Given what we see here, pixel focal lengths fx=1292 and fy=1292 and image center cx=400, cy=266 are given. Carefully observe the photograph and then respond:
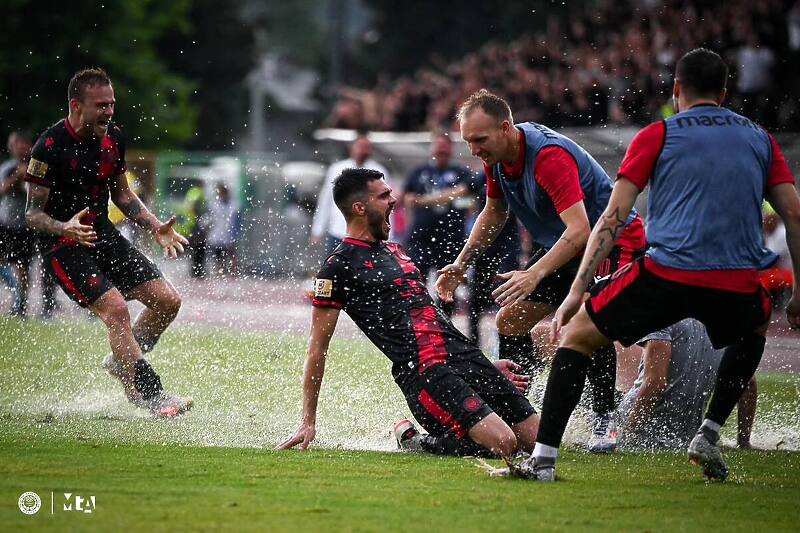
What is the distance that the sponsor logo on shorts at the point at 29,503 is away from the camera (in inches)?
201

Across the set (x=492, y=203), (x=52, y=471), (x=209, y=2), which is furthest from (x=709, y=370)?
(x=209, y=2)

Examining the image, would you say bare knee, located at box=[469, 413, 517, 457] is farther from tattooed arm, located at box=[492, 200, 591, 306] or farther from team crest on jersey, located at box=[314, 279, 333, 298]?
team crest on jersey, located at box=[314, 279, 333, 298]

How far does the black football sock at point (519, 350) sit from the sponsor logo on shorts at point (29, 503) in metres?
3.29

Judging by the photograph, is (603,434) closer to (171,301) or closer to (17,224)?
(171,301)

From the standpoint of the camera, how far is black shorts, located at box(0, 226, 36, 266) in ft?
50.3

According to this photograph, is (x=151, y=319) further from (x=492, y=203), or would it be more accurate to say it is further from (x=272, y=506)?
(x=272, y=506)

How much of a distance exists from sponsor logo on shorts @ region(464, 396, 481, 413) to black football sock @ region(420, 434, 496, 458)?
20 cm

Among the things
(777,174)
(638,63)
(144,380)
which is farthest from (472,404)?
(638,63)

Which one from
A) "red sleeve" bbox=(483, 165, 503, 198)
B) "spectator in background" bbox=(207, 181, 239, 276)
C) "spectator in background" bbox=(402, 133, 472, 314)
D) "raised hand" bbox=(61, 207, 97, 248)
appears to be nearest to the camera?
"red sleeve" bbox=(483, 165, 503, 198)

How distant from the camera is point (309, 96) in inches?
2052

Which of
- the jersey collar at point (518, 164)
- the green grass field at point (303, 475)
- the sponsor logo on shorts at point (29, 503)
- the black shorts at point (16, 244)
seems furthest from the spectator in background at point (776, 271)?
the sponsor logo on shorts at point (29, 503)

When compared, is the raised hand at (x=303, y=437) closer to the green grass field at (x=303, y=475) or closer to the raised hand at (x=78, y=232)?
the green grass field at (x=303, y=475)

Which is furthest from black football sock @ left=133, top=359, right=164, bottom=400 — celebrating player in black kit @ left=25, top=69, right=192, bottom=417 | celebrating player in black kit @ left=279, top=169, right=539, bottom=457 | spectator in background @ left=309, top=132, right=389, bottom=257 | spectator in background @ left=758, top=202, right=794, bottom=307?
spectator in background @ left=758, top=202, right=794, bottom=307

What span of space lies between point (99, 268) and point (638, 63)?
10.9 metres
